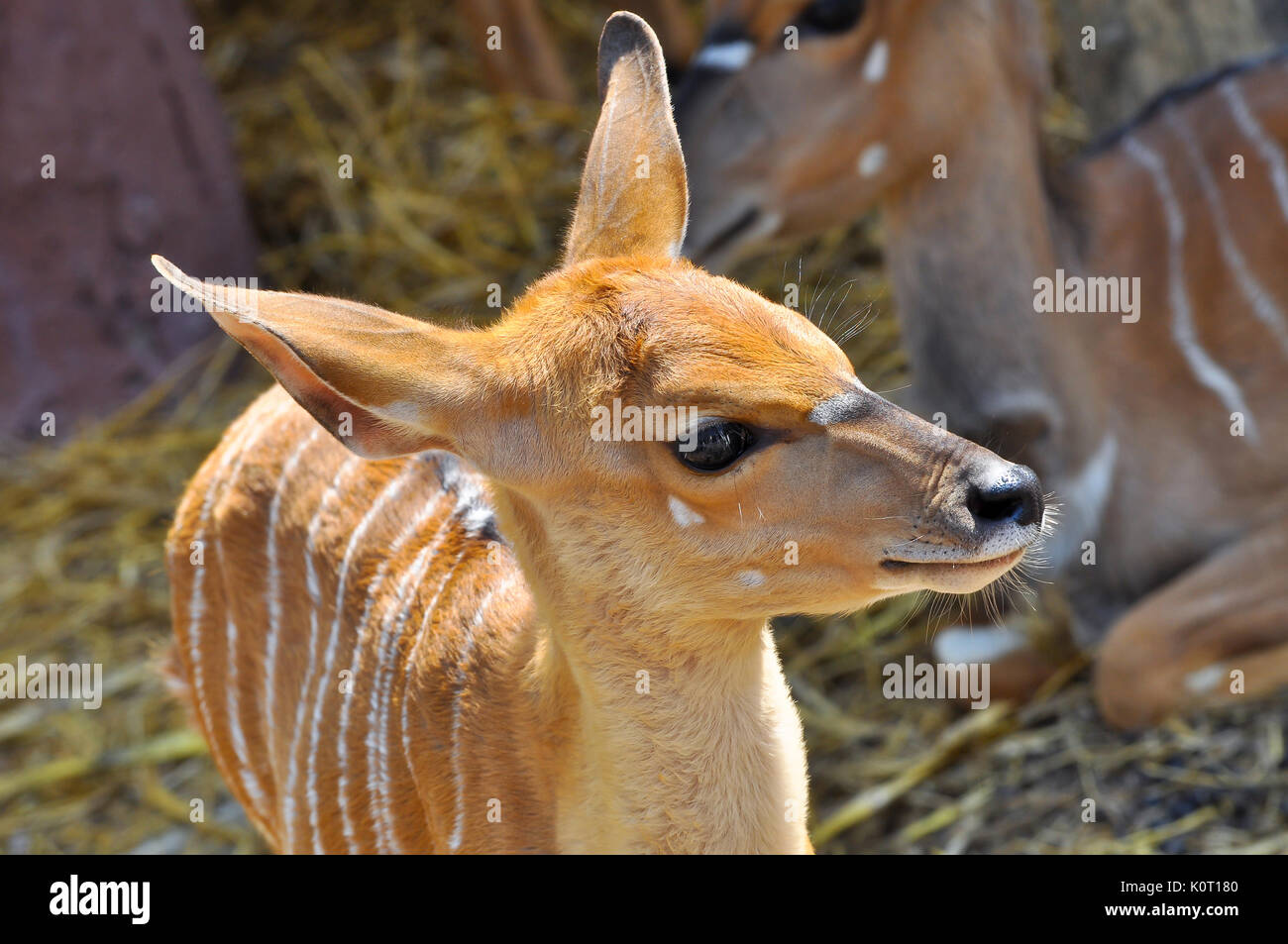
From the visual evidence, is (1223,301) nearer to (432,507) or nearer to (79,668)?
(432,507)

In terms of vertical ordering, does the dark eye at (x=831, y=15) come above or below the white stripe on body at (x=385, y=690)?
above

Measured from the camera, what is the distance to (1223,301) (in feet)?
12.1

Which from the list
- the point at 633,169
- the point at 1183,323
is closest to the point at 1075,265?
the point at 1183,323

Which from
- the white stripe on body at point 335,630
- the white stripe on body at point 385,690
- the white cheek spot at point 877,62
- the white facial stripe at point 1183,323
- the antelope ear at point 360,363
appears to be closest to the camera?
the antelope ear at point 360,363

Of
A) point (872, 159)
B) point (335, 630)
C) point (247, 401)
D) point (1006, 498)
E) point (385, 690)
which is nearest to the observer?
point (1006, 498)

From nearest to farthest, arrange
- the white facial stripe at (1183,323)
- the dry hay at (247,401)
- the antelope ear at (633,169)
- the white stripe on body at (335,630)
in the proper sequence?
the antelope ear at (633,169) < the white stripe on body at (335,630) < the dry hay at (247,401) < the white facial stripe at (1183,323)

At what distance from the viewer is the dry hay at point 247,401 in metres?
3.33

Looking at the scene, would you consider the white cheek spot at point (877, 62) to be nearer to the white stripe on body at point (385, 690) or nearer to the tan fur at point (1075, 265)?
the tan fur at point (1075, 265)

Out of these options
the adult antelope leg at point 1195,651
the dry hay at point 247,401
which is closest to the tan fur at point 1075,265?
the adult antelope leg at point 1195,651

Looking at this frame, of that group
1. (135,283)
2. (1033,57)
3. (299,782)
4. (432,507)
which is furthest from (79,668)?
(1033,57)

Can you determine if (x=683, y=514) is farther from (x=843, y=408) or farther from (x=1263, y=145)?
(x=1263, y=145)

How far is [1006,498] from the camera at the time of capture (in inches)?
69.4

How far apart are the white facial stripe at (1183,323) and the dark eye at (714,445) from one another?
220 centimetres

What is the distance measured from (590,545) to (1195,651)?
1.98 meters
